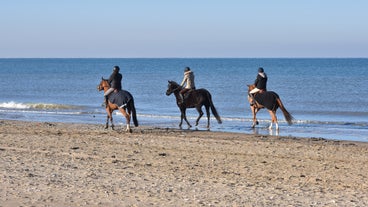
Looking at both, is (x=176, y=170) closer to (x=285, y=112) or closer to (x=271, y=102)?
(x=271, y=102)

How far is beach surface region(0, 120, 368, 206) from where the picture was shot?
11.1m

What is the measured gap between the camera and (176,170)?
14188 mm

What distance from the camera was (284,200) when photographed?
11.1 m

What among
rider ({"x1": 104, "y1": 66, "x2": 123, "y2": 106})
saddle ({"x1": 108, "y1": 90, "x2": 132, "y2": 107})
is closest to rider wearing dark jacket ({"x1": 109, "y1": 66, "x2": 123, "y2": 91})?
rider ({"x1": 104, "y1": 66, "x2": 123, "y2": 106})

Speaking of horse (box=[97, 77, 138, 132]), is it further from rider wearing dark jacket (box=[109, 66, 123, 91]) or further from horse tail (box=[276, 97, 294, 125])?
horse tail (box=[276, 97, 294, 125])

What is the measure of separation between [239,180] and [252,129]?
11879 millimetres

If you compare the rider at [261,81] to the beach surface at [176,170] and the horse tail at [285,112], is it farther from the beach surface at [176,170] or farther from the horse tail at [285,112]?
the beach surface at [176,170]

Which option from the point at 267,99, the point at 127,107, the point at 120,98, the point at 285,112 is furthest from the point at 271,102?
the point at 120,98

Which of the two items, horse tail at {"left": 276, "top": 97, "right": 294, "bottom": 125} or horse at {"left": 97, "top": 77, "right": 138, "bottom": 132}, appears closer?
horse at {"left": 97, "top": 77, "right": 138, "bottom": 132}

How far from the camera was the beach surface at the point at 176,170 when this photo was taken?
11109mm

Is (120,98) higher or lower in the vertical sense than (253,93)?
lower

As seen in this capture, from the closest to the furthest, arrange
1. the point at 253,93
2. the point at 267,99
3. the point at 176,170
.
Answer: the point at 176,170
the point at 267,99
the point at 253,93

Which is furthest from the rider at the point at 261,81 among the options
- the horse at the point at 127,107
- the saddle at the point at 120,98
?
the saddle at the point at 120,98

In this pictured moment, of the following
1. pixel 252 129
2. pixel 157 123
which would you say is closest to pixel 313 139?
pixel 252 129
